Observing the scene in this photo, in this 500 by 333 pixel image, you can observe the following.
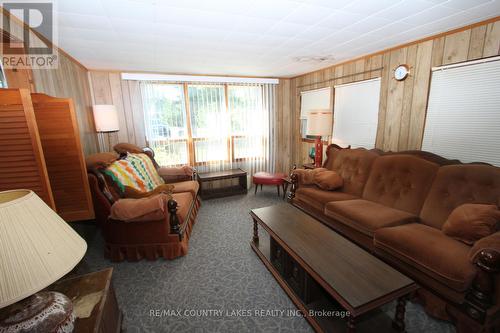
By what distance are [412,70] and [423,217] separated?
174cm

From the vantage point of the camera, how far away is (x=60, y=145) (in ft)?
5.99

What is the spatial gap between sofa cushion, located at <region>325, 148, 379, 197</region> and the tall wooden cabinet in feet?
9.79

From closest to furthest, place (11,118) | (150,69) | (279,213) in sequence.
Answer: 1. (11,118)
2. (279,213)
3. (150,69)

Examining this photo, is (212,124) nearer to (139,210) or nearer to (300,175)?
(300,175)

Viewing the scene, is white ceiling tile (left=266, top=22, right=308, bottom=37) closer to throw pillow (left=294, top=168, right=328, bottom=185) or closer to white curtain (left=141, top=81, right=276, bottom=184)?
throw pillow (left=294, top=168, right=328, bottom=185)

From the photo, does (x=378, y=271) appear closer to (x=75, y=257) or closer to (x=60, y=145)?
(x=75, y=257)

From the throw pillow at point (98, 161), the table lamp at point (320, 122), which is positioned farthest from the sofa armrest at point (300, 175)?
the throw pillow at point (98, 161)

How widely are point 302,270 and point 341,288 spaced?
0.40 meters

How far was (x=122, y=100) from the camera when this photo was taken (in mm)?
3793

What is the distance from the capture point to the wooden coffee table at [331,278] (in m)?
1.26

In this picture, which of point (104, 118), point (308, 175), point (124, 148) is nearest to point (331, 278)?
point (308, 175)

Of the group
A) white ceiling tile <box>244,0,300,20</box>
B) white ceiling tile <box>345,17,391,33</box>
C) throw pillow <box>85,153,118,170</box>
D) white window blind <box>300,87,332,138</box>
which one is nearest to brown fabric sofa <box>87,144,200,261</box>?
throw pillow <box>85,153,118,170</box>

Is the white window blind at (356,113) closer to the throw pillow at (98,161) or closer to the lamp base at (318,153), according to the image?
the lamp base at (318,153)

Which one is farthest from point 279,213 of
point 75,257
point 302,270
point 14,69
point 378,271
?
point 14,69
